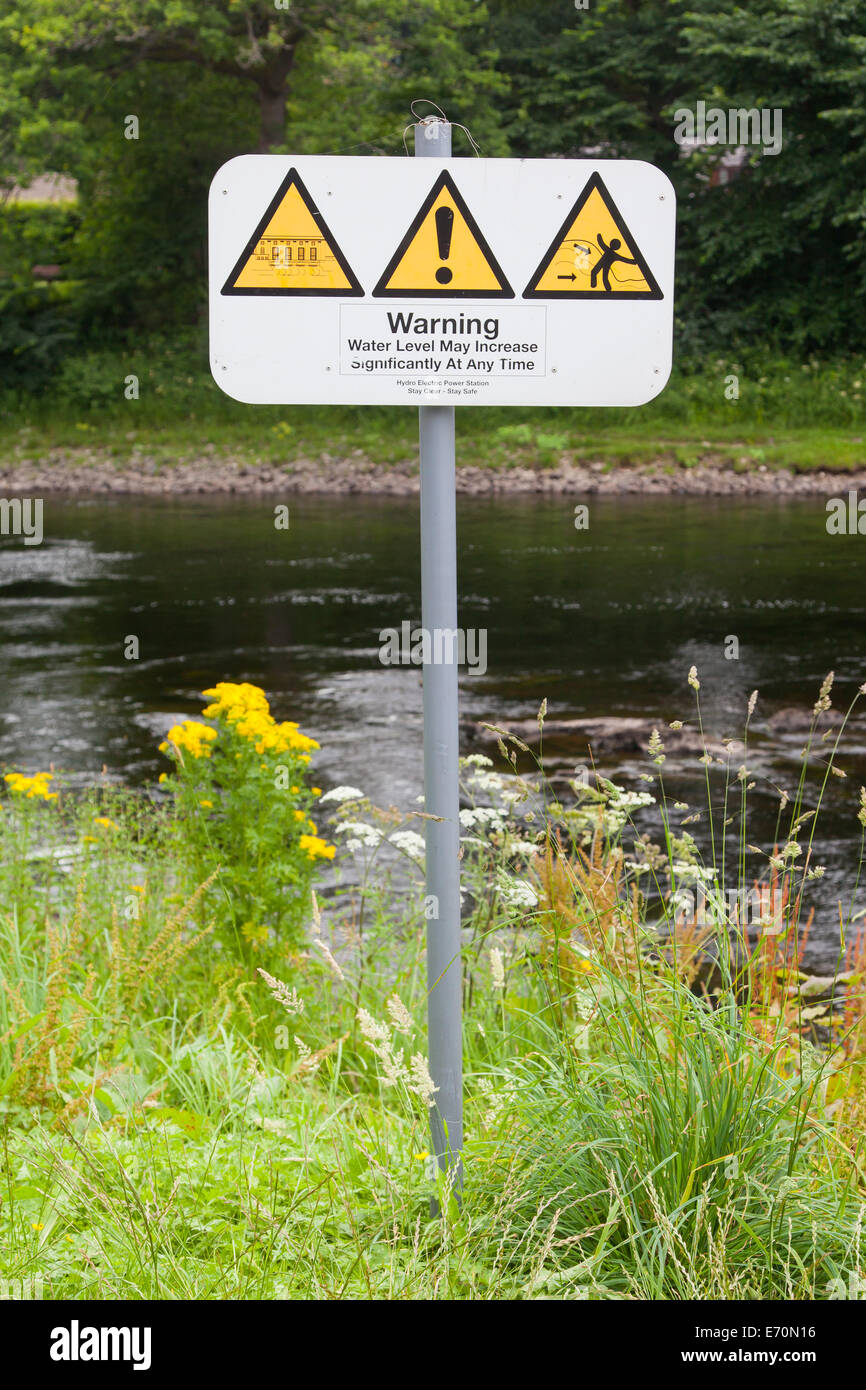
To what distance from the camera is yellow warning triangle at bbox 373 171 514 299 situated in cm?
249

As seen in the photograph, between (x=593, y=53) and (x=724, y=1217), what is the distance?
102 ft

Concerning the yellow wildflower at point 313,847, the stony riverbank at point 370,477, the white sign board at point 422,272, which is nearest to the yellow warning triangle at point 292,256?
the white sign board at point 422,272

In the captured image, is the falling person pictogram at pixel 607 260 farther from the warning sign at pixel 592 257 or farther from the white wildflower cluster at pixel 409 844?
the white wildflower cluster at pixel 409 844

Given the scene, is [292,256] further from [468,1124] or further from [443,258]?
[468,1124]

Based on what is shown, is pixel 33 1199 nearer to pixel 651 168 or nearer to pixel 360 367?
pixel 360 367

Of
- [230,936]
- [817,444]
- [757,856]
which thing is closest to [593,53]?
[817,444]

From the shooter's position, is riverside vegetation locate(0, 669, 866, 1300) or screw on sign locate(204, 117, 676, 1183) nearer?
riverside vegetation locate(0, 669, 866, 1300)

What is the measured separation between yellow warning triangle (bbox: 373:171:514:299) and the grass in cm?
2104

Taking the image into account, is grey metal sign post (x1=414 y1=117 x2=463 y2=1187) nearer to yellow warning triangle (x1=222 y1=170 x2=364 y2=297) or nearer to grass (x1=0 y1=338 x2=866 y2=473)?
yellow warning triangle (x1=222 y1=170 x2=364 y2=297)

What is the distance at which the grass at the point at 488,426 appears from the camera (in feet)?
77.7

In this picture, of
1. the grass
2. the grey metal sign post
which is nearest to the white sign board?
the grey metal sign post

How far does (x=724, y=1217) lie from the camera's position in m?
2.37

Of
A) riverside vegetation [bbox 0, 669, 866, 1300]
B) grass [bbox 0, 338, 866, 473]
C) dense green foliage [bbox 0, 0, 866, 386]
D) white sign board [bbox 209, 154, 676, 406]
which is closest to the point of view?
riverside vegetation [bbox 0, 669, 866, 1300]

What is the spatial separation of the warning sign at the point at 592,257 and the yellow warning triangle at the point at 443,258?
83 millimetres
